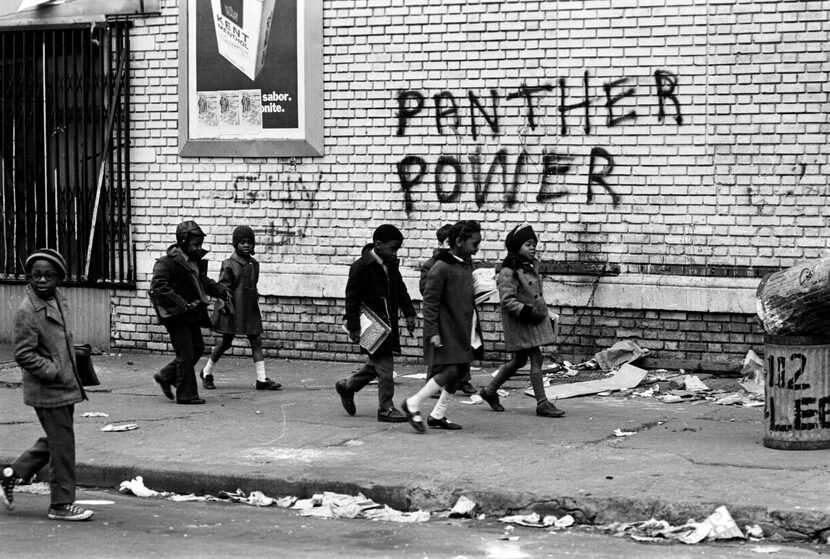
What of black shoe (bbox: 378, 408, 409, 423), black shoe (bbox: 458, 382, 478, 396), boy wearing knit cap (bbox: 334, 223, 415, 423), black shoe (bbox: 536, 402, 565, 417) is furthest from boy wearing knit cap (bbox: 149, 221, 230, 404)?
black shoe (bbox: 536, 402, 565, 417)

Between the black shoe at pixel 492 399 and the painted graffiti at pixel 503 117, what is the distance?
2.70 meters

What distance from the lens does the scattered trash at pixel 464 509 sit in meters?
8.14

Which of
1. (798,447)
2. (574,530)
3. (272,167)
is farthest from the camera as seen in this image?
(272,167)

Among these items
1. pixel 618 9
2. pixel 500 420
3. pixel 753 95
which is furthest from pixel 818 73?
pixel 500 420

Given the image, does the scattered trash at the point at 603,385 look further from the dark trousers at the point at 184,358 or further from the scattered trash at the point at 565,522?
the scattered trash at the point at 565,522

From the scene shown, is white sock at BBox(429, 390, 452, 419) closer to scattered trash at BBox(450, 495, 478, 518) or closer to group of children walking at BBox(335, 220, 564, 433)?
group of children walking at BBox(335, 220, 564, 433)

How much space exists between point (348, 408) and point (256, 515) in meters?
2.98

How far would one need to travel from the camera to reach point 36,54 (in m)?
15.6

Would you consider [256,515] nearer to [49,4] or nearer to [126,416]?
[126,416]

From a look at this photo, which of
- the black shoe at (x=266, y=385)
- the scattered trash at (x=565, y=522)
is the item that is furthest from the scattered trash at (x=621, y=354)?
the scattered trash at (x=565, y=522)

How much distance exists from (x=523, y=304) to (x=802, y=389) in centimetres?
247

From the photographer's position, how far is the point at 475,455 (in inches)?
371

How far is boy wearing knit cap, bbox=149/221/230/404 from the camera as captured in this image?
11.7 metres

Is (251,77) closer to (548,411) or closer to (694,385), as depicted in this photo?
(548,411)
